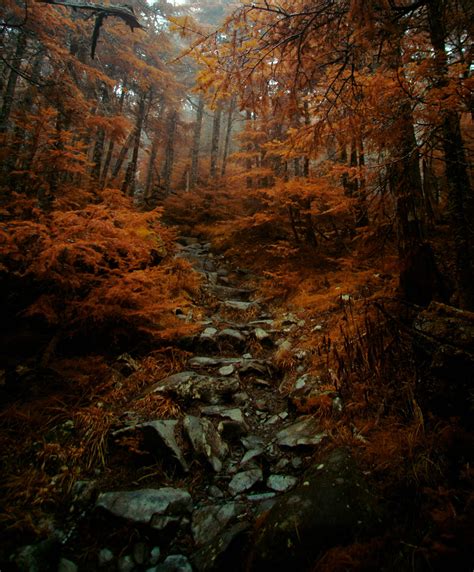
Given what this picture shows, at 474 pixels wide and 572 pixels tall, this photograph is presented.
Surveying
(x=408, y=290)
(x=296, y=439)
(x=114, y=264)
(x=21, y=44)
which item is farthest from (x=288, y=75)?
(x=21, y=44)

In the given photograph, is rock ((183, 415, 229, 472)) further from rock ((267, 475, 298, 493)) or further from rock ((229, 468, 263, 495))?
rock ((267, 475, 298, 493))

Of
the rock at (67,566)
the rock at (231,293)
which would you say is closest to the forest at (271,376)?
the rock at (67,566)

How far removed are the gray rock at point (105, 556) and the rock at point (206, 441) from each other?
3.54 ft

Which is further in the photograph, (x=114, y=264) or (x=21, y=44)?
(x=21, y=44)

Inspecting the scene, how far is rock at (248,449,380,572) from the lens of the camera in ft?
6.31

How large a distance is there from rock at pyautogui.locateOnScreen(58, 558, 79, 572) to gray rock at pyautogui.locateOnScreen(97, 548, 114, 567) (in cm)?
17

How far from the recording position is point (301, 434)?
3.26 meters

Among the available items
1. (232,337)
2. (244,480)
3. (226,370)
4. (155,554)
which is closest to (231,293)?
(232,337)

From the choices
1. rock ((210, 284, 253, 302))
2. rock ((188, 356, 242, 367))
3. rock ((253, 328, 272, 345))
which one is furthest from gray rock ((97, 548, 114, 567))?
rock ((210, 284, 253, 302))

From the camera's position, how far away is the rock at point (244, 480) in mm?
2806

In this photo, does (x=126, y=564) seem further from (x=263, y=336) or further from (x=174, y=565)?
(x=263, y=336)

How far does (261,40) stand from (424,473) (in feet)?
15.5

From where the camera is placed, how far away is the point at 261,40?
338 centimetres

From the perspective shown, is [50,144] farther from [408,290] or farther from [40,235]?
[408,290]
